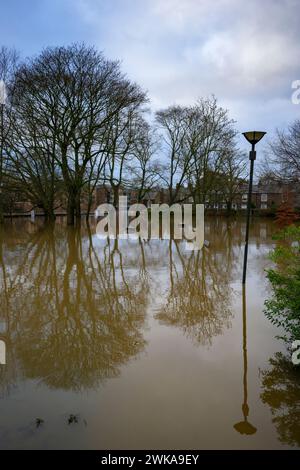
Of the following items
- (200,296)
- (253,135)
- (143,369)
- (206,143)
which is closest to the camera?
(143,369)

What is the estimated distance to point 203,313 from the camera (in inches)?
233

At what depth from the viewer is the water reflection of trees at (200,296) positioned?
534 centimetres

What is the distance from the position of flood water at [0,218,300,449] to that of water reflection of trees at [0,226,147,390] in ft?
0.07

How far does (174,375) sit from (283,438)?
4.19 ft

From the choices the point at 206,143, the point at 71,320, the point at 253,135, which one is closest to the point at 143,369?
the point at 71,320

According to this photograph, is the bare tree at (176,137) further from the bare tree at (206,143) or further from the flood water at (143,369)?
the flood water at (143,369)

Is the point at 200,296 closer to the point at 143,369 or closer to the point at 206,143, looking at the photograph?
the point at 143,369

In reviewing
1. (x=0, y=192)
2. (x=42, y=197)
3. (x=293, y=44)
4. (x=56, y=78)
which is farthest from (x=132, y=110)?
(x=293, y=44)

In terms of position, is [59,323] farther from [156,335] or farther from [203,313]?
[203,313]

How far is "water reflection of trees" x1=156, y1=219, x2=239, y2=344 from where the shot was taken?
5.34 m

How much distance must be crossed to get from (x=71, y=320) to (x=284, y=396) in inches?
132

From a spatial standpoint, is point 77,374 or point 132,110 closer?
point 77,374

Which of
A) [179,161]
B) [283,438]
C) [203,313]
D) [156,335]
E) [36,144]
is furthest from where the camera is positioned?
[179,161]

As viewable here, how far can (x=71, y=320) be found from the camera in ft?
18.1
